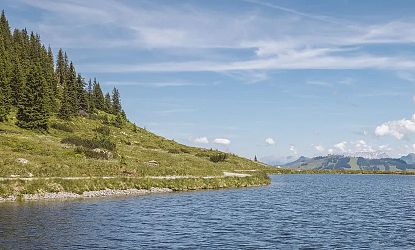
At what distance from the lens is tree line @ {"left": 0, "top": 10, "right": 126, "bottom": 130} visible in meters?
109

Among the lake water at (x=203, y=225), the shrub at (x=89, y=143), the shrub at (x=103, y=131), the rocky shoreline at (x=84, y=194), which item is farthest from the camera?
the shrub at (x=103, y=131)

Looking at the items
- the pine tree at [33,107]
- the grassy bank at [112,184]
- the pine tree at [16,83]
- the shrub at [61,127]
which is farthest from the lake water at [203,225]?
the pine tree at [16,83]

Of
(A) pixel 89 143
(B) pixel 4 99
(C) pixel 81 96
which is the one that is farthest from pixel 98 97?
(A) pixel 89 143

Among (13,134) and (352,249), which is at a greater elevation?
Result: (13,134)

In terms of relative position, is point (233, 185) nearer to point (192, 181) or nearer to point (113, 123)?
point (192, 181)

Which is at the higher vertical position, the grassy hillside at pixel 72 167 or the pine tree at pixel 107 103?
the pine tree at pixel 107 103

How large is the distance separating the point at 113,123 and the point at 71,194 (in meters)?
104

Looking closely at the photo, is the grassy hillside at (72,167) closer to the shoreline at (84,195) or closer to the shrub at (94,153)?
the shrub at (94,153)

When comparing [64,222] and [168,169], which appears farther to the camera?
[168,169]

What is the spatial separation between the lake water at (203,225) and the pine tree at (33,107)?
6036cm

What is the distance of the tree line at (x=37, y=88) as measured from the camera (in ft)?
358

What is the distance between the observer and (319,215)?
148ft

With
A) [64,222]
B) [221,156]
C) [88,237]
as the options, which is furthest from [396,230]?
[221,156]

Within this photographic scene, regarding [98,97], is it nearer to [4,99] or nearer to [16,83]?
[16,83]
